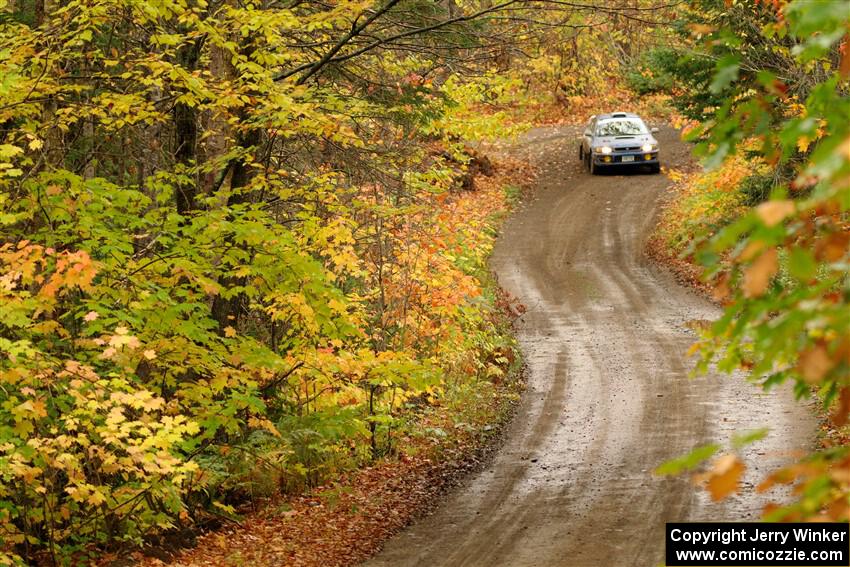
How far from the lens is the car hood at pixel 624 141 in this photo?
33.4m

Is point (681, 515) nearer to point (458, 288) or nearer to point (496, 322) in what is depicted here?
point (458, 288)

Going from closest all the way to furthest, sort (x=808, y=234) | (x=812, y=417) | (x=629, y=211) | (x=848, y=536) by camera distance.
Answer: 1. (x=808, y=234)
2. (x=848, y=536)
3. (x=812, y=417)
4. (x=629, y=211)

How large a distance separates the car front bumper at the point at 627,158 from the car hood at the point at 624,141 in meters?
0.33

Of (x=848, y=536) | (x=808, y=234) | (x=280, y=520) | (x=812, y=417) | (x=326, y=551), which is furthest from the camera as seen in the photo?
(x=812, y=417)

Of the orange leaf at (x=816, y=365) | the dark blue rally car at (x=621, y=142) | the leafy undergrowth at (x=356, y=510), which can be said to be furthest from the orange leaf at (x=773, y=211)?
the dark blue rally car at (x=621, y=142)

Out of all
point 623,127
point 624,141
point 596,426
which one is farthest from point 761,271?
point 624,141

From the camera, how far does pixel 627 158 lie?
1331 inches

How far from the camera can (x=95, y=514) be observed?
916cm

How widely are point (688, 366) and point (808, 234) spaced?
48.7 feet

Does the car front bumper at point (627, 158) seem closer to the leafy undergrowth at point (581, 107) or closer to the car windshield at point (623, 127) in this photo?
the car windshield at point (623, 127)

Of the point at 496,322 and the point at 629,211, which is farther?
the point at 629,211

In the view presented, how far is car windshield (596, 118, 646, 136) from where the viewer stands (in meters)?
33.4

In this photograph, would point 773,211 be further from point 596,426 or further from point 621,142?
point 621,142

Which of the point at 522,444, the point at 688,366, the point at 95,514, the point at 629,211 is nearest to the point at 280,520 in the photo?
the point at 95,514
